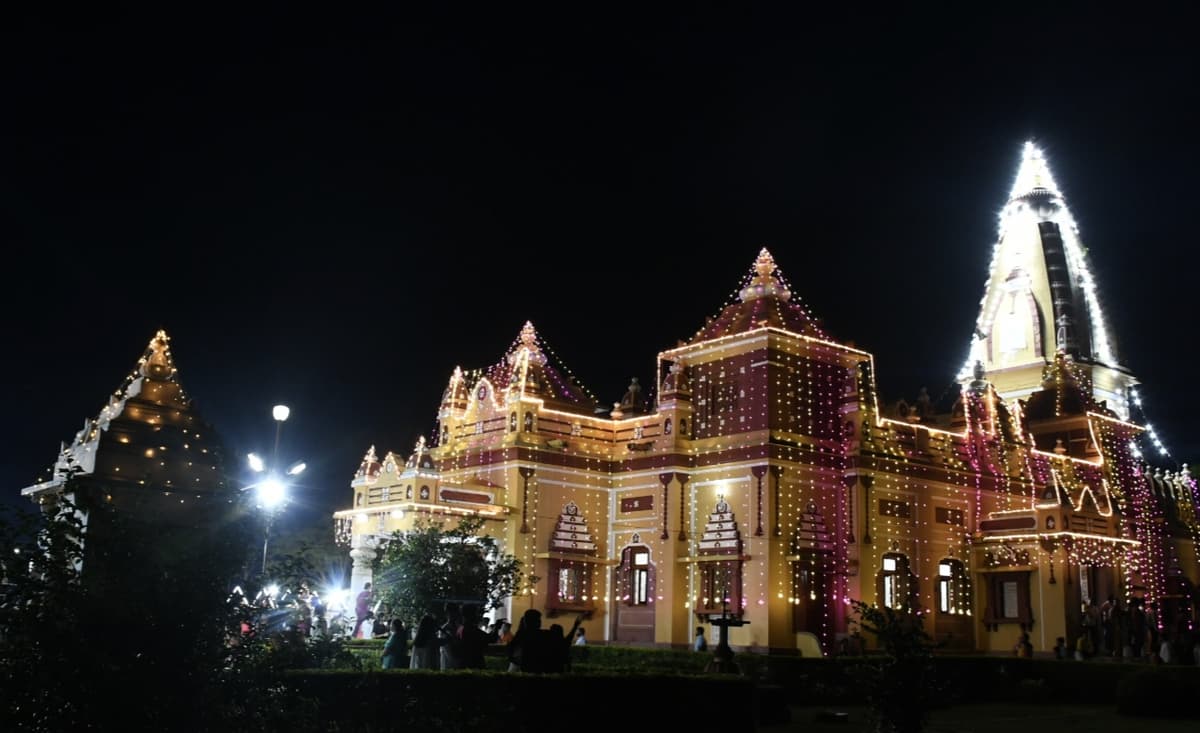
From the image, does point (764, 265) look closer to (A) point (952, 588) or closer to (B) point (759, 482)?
(B) point (759, 482)

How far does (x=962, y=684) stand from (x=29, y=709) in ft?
76.9

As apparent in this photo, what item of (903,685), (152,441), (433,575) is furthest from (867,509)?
(152,441)

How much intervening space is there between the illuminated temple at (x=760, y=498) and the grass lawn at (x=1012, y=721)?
8.23 meters

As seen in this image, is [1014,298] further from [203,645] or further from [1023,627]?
[203,645]

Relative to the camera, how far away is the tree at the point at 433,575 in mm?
27406

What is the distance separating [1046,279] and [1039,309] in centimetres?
157

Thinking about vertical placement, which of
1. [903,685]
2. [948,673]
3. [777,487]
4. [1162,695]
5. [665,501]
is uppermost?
[777,487]

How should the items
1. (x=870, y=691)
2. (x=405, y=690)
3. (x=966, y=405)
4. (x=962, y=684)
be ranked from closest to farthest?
(x=405, y=690), (x=870, y=691), (x=962, y=684), (x=966, y=405)

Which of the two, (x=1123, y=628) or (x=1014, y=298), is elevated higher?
(x=1014, y=298)

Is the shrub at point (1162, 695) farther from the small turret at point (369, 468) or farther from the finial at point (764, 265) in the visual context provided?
the small turret at point (369, 468)

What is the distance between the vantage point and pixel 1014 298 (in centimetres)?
5509

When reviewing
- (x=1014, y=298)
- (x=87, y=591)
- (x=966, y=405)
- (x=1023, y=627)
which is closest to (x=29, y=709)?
(x=87, y=591)

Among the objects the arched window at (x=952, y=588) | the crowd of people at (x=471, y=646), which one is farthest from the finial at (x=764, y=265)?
the crowd of people at (x=471, y=646)

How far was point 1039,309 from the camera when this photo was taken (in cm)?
5425
